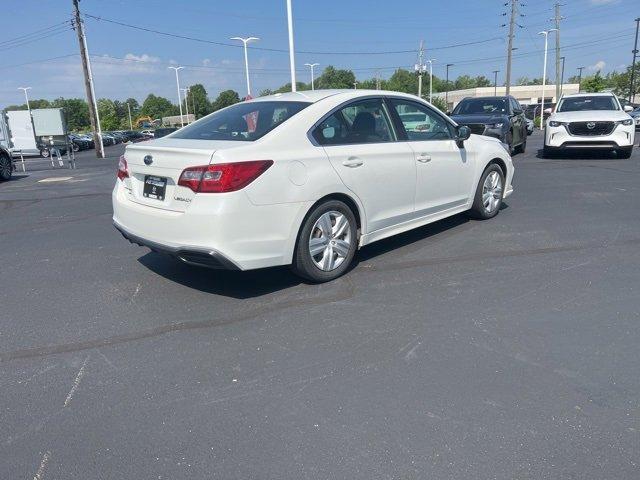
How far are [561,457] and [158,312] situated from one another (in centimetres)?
298

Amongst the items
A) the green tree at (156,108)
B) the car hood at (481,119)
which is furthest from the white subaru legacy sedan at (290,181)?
the green tree at (156,108)

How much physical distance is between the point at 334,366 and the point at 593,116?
39.5 feet

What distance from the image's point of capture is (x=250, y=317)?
400cm

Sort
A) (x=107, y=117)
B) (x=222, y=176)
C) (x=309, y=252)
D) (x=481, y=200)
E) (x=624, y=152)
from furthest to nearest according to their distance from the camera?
(x=107, y=117), (x=624, y=152), (x=481, y=200), (x=309, y=252), (x=222, y=176)

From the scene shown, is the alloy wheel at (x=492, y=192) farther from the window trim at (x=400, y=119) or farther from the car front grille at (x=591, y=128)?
the car front grille at (x=591, y=128)

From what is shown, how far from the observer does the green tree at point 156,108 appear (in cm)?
13225

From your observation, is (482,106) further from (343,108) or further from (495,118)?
(343,108)

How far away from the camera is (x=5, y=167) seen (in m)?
15.2

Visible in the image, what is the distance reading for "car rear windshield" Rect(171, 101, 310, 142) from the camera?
442cm

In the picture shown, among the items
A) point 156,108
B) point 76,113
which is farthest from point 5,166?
point 156,108

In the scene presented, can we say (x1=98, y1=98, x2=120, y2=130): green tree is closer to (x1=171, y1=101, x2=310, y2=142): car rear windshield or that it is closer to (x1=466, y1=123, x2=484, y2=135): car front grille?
(x1=466, y1=123, x2=484, y2=135): car front grille

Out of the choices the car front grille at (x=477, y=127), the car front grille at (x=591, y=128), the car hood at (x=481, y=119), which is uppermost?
the car hood at (x=481, y=119)

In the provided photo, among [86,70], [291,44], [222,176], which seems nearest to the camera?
[222,176]

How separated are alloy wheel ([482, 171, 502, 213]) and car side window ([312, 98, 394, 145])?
6.93 feet
